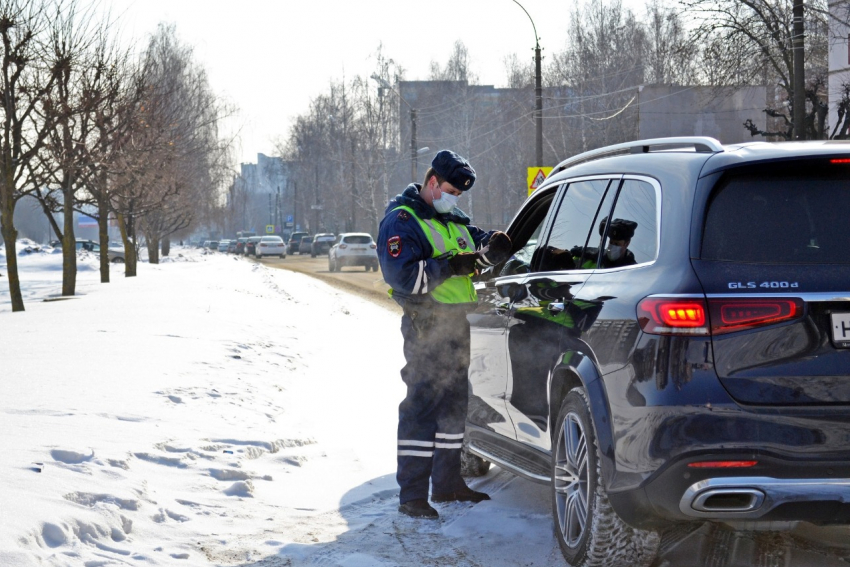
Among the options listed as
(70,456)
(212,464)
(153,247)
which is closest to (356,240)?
(153,247)

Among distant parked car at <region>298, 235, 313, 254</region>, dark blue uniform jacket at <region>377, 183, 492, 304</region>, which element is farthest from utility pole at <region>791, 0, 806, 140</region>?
distant parked car at <region>298, 235, 313, 254</region>

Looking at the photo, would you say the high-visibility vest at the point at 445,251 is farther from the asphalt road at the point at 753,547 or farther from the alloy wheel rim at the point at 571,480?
the asphalt road at the point at 753,547

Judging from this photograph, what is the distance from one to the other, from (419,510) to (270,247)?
205 feet

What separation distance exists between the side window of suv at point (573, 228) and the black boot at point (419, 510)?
139cm

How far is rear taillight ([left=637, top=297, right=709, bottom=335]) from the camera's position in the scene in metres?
3.49

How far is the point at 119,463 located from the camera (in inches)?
231

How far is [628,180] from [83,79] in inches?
758

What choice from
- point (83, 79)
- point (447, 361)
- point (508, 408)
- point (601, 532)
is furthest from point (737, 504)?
point (83, 79)

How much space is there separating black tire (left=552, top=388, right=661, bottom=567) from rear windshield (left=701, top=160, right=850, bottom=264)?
849mm

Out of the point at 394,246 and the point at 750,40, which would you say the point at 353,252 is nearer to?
the point at 750,40

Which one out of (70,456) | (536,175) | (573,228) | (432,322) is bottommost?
(70,456)

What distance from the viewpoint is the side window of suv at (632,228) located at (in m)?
3.94

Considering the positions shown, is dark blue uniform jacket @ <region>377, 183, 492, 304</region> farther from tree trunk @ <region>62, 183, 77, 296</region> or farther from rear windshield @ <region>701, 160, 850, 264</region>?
tree trunk @ <region>62, 183, 77, 296</region>

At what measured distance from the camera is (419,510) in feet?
17.9
